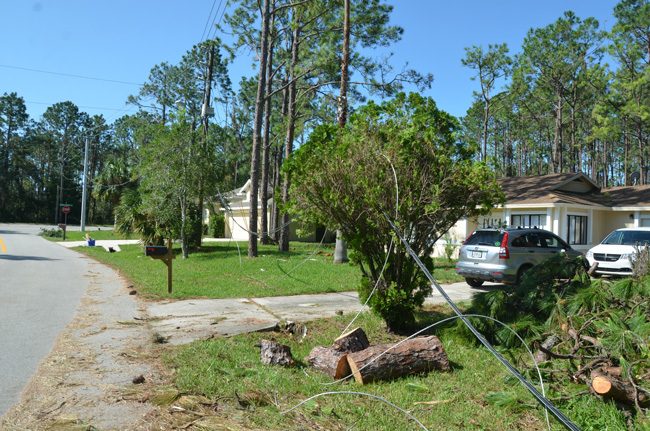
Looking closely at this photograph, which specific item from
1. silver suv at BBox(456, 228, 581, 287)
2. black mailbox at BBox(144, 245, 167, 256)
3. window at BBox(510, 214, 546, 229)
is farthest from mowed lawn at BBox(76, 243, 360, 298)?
window at BBox(510, 214, 546, 229)

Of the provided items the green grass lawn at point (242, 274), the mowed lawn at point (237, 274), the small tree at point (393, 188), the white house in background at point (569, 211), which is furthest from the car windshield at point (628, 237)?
the small tree at point (393, 188)

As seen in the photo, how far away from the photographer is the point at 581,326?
6.09 m

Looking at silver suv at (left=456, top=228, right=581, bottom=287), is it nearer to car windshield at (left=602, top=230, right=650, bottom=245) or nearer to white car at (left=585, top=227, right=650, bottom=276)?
white car at (left=585, top=227, right=650, bottom=276)

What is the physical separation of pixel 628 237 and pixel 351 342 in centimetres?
1215

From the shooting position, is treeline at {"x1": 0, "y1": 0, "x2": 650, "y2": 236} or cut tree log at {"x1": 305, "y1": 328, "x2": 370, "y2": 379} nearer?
cut tree log at {"x1": 305, "y1": 328, "x2": 370, "y2": 379}

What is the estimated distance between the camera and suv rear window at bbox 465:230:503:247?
12.8 metres

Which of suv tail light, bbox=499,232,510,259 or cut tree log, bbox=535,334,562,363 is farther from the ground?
suv tail light, bbox=499,232,510,259

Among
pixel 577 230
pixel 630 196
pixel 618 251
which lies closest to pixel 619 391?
pixel 618 251

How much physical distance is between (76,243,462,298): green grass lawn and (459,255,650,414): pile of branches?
294 centimetres

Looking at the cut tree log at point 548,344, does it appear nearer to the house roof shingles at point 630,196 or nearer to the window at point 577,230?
the window at point 577,230

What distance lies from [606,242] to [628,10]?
66.8ft

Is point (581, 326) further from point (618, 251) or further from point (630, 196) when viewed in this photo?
point (630, 196)

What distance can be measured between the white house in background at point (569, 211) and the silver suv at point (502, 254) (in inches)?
288

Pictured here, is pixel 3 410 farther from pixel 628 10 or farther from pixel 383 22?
pixel 628 10
